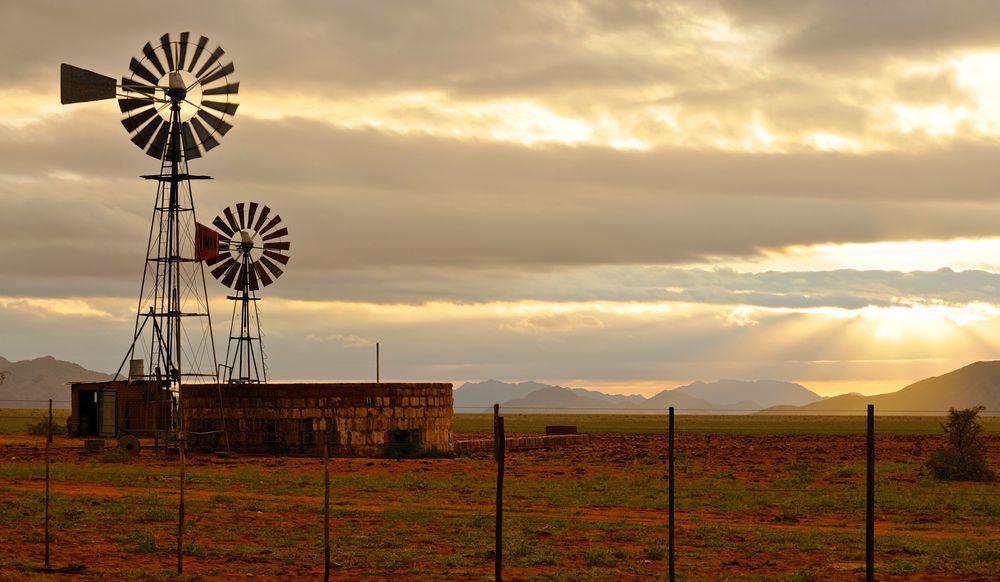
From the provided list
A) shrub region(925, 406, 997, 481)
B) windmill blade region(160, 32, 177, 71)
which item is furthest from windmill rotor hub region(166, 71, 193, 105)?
shrub region(925, 406, 997, 481)

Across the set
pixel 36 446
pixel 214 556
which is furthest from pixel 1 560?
pixel 36 446

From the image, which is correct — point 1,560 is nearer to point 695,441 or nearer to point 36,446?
point 36,446

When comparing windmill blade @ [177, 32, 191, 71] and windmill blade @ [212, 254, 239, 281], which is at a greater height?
windmill blade @ [177, 32, 191, 71]

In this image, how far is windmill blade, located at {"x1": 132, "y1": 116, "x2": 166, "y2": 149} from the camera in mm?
50562

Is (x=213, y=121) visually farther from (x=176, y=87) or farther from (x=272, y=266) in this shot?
(x=272, y=266)

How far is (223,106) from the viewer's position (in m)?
51.0

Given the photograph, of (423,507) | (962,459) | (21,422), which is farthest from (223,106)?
(21,422)

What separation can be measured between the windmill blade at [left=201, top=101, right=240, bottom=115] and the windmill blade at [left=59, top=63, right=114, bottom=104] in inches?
152

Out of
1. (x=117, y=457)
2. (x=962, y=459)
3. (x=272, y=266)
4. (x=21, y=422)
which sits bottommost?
(x=21, y=422)

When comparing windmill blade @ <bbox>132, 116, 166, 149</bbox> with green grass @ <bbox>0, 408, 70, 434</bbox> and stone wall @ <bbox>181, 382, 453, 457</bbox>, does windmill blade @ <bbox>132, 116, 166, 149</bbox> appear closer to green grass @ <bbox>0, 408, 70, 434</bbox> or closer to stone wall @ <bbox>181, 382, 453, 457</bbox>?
stone wall @ <bbox>181, 382, 453, 457</bbox>

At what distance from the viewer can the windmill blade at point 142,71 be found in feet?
163

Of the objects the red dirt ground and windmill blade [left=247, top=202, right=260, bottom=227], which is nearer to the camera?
the red dirt ground

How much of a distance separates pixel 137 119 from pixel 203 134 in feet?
8.81

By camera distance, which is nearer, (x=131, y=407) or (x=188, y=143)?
(x=188, y=143)
